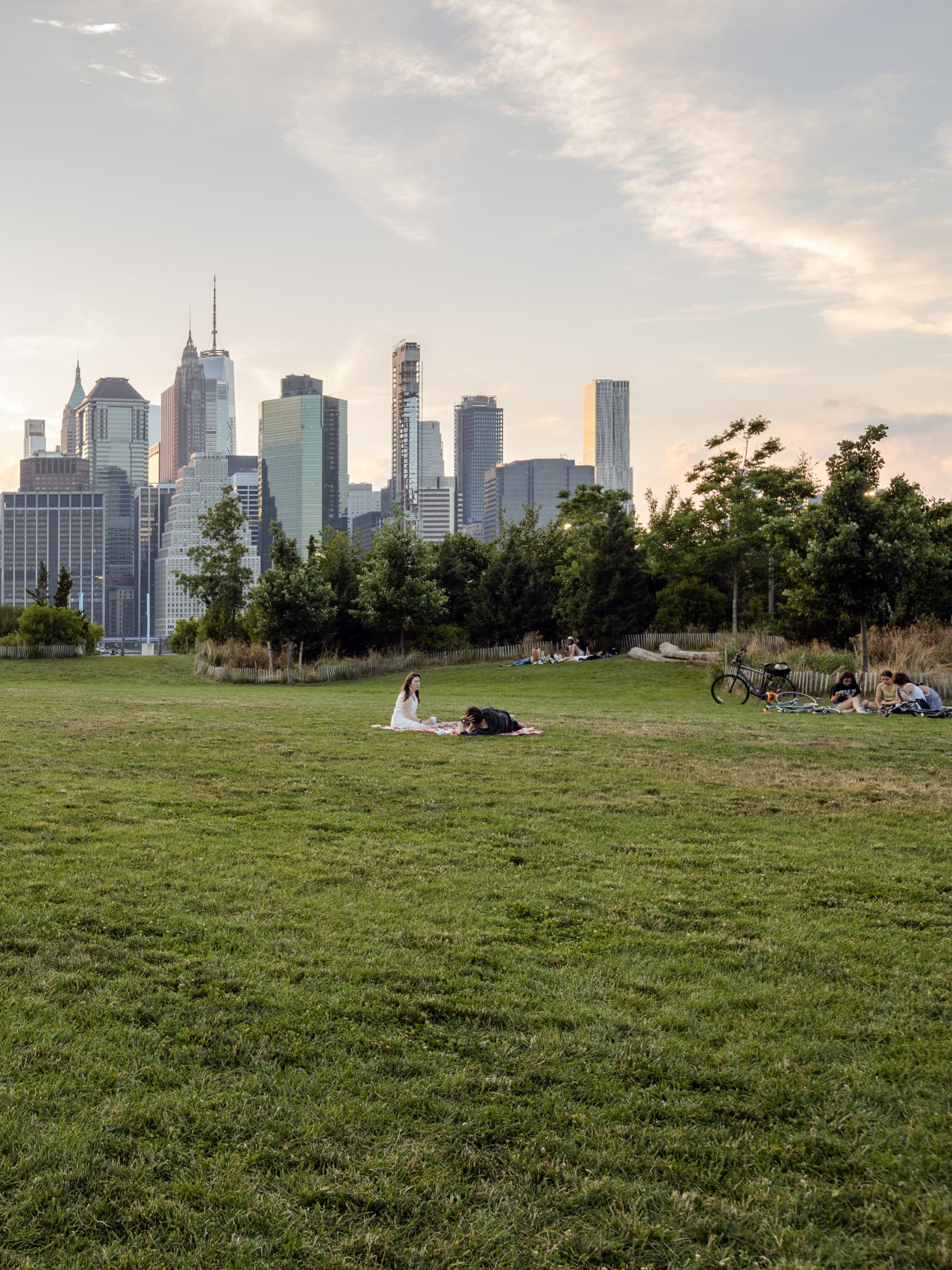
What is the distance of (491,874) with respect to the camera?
702 centimetres

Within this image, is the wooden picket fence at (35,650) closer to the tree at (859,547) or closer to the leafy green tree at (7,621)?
the leafy green tree at (7,621)

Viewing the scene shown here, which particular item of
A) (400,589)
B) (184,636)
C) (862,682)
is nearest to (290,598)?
(400,589)

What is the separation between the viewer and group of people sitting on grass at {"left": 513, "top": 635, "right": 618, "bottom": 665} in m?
39.4

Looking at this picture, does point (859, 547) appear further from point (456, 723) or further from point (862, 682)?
point (456, 723)

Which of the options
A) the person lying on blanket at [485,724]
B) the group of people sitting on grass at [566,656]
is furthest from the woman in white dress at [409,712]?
the group of people sitting on grass at [566,656]

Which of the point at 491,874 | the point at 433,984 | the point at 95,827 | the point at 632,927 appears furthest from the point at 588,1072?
the point at 95,827

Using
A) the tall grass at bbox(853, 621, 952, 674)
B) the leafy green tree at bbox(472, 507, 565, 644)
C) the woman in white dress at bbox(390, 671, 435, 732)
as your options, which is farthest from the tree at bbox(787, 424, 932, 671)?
the leafy green tree at bbox(472, 507, 565, 644)

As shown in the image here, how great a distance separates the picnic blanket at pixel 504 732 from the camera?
1536 centimetres

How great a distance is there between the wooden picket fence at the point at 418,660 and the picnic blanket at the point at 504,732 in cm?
1844

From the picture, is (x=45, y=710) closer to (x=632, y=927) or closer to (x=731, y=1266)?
(x=632, y=927)

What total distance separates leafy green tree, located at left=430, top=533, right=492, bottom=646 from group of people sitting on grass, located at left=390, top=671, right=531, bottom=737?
30500 mm

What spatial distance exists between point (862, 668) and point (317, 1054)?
24.0 meters

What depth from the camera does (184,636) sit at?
64.8 metres

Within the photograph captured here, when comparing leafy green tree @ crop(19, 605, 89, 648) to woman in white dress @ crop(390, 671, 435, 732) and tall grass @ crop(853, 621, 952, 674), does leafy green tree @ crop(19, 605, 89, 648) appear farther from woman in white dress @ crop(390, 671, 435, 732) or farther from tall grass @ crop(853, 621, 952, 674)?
tall grass @ crop(853, 621, 952, 674)
